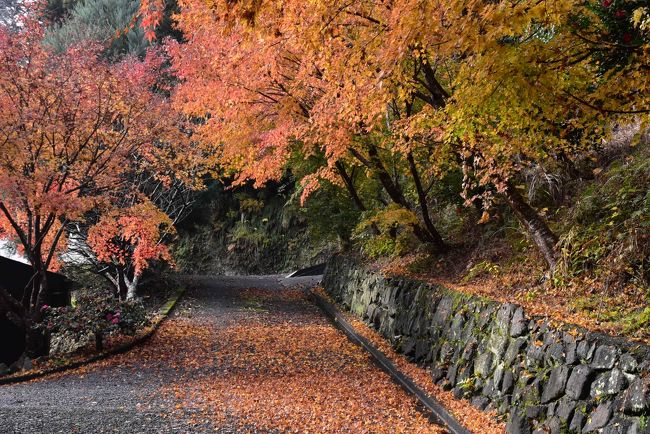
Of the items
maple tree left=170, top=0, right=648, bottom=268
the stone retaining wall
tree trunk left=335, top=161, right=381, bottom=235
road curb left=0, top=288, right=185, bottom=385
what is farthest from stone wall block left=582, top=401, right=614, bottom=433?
tree trunk left=335, top=161, right=381, bottom=235

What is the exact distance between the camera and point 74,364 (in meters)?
9.59

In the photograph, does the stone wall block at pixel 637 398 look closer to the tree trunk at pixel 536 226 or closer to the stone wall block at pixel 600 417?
the stone wall block at pixel 600 417

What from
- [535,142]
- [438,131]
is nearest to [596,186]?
[535,142]

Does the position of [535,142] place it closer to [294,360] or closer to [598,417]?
[598,417]

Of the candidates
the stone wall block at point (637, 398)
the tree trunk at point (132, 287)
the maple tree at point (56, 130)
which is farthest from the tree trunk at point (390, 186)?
the tree trunk at point (132, 287)

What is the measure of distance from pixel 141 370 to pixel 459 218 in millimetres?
7113

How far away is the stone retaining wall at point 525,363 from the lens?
428 centimetres

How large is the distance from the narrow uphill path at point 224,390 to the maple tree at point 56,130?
292 cm

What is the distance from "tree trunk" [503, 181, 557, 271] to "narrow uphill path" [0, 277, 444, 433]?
271cm

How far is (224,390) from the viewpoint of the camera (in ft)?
26.4

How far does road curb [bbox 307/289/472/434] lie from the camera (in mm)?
6539

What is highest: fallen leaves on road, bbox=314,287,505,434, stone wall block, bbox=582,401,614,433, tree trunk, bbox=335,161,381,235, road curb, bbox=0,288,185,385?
tree trunk, bbox=335,161,381,235

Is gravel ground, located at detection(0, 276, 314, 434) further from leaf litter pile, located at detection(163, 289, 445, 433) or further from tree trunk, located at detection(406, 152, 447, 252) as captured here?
tree trunk, located at detection(406, 152, 447, 252)

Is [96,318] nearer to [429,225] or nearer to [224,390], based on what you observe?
[224,390]
